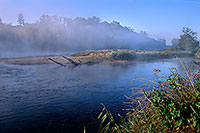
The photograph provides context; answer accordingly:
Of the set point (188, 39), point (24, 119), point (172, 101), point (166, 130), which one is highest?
point (188, 39)

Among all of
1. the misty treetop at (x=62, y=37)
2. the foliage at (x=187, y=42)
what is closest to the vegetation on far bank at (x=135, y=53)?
the foliage at (x=187, y=42)

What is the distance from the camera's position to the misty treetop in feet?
259

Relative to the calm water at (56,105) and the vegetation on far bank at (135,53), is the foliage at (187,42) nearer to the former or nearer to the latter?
the vegetation on far bank at (135,53)

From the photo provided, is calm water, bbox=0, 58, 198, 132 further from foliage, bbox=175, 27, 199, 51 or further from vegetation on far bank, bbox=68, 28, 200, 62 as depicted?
foliage, bbox=175, 27, 199, 51

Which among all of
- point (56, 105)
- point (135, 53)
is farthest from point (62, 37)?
point (56, 105)

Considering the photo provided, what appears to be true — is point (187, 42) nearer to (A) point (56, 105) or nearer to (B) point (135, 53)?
(B) point (135, 53)

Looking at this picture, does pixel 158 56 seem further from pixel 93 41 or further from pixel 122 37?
pixel 122 37

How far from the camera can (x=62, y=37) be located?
3735 inches

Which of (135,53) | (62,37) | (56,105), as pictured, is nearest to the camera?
(56,105)

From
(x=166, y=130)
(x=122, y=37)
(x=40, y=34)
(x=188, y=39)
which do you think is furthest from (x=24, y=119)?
(x=122, y=37)

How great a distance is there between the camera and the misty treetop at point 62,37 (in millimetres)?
79000

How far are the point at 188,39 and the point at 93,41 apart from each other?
187ft

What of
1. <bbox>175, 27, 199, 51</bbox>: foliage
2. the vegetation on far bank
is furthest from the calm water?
<bbox>175, 27, 199, 51</bbox>: foliage

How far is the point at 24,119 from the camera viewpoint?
30.7 ft
